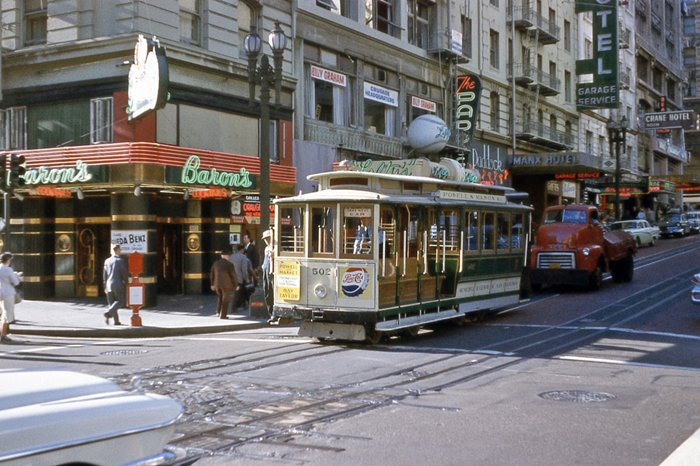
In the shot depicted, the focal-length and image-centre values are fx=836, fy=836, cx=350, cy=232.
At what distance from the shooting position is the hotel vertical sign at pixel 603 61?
48.2m

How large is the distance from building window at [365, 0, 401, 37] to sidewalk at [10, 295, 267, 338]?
45.3ft

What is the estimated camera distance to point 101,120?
73.8 feet

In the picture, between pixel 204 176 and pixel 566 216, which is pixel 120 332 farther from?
pixel 566 216

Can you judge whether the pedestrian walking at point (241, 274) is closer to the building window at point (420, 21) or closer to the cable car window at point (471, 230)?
the cable car window at point (471, 230)

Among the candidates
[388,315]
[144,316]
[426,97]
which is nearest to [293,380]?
[388,315]

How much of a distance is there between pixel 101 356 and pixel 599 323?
9.88m

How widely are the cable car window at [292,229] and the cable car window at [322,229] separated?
10.5 inches

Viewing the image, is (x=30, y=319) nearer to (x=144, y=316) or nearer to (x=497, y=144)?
(x=144, y=316)

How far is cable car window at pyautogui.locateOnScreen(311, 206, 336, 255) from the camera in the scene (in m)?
14.9

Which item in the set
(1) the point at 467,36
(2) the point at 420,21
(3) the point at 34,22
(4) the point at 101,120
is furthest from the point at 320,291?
(1) the point at 467,36

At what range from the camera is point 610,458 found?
7.27 meters

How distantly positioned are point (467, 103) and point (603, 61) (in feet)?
50.9

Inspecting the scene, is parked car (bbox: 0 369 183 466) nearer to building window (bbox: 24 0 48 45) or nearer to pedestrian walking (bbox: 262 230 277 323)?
pedestrian walking (bbox: 262 230 277 323)

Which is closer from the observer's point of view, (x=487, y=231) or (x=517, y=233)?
(x=487, y=231)
